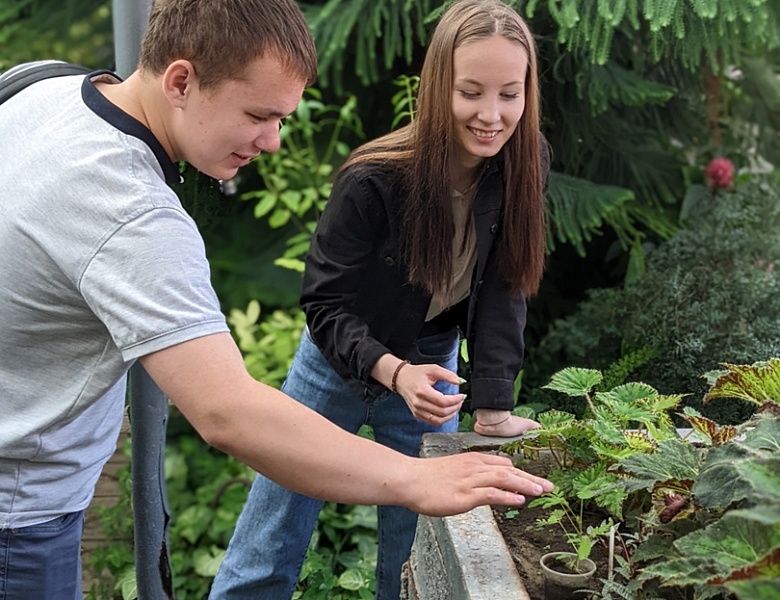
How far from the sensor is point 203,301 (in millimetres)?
1306

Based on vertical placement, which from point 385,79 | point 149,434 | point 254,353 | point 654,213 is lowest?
point 254,353

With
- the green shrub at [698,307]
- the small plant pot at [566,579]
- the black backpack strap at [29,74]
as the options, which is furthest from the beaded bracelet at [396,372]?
the green shrub at [698,307]

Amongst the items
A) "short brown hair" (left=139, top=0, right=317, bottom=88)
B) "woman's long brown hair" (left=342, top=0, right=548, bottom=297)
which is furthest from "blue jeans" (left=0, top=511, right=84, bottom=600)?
"woman's long brown hair" (left=342, top=0, right=548, bottom=297)

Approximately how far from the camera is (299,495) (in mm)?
2283

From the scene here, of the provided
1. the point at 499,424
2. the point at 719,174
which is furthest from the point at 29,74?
the point at 719,174

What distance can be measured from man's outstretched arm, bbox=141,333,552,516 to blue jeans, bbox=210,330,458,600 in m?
0.88

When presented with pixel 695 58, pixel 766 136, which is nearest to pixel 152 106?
pixel 695 58

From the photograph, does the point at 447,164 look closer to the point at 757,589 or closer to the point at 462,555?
the point at 462,555

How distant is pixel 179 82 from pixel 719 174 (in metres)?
2.62

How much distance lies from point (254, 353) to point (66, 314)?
219 centimetres

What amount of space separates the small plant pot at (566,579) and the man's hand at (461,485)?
32 centimetres

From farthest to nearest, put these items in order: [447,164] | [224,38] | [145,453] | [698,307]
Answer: [698,307]
[145,453]
[447,164]
[224,38]

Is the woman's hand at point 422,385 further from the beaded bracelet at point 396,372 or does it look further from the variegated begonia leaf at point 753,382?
the variegated begonia leaf at point 753,382

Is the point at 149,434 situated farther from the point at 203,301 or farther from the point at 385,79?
the point at 385,79
